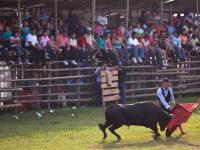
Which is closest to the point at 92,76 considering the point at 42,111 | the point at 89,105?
the point at 89,105

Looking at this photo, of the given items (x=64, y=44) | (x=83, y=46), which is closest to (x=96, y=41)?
(x=83, y=46)

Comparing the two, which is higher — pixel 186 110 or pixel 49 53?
pixel 49 53

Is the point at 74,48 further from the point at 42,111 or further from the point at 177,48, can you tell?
the point at 177,48

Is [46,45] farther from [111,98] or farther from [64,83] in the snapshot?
[111,98]

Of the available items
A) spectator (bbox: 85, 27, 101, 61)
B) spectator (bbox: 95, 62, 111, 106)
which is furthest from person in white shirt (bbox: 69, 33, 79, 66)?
spectator (bbox: 95, 62, 111, 106)

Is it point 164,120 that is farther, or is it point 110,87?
point 110,87

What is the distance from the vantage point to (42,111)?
21.3 m

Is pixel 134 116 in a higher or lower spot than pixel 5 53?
lower

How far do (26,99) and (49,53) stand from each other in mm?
2044

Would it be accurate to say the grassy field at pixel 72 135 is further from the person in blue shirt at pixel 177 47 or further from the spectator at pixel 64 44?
the person in blue shirt at pixel 177 47

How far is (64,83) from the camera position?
2311 cm

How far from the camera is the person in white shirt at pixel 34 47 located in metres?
21.1

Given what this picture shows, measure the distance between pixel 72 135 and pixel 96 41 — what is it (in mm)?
8721

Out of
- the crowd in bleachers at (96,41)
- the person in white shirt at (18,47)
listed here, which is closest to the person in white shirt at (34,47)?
the crowd in bleachers at (96,41)
